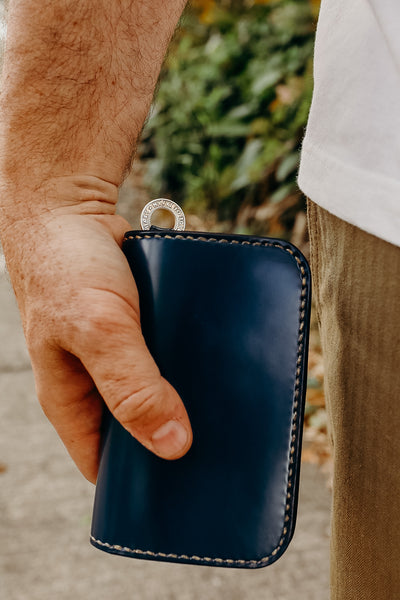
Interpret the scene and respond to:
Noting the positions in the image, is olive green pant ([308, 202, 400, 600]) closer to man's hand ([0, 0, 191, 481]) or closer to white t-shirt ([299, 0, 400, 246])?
white t-shirt ([299, 0, 400, 246])

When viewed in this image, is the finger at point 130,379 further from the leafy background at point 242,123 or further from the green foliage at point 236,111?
the green foliage at point 236,111

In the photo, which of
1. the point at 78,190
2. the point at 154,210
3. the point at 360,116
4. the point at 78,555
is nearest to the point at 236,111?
the point at 78,555

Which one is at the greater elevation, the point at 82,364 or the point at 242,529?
the point at 82,364

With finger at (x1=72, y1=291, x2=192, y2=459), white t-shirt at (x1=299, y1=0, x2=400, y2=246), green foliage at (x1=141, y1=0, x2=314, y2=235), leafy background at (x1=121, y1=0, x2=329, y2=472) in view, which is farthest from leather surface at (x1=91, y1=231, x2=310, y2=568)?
green foliage at (x1=141, y1=0, x2=314, y2=235)

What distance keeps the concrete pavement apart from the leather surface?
137 centimetres

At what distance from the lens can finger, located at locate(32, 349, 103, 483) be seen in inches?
37.0

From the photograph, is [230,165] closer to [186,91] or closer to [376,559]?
[186,91]

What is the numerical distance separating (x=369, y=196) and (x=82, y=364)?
1.60 ft

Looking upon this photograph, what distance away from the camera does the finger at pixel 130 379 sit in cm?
86

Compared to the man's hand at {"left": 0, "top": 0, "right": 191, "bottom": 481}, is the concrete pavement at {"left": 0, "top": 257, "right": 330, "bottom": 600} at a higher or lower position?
lower

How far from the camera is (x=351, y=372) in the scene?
2.86 feet

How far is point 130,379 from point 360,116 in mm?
458

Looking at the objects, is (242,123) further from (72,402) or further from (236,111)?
(72,402)

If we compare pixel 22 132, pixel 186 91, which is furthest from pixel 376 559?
pixel 186 91
